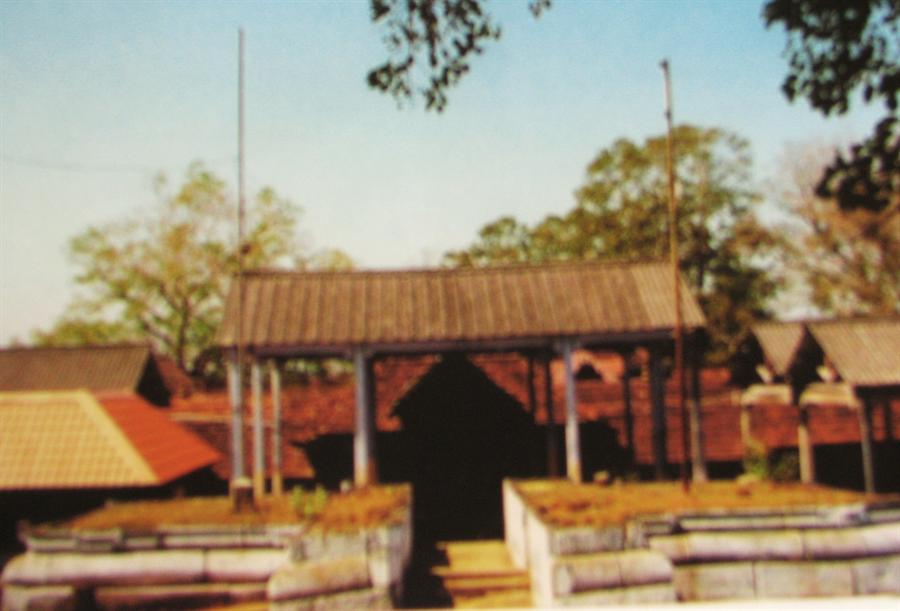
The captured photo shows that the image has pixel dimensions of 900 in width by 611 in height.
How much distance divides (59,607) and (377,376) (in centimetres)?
1474

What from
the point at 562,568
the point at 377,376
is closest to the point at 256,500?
the point at 562,568

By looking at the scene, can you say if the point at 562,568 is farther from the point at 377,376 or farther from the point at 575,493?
the point at 377,376

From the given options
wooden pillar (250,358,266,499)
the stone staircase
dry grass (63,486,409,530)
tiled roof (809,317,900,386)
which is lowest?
the stone staircase

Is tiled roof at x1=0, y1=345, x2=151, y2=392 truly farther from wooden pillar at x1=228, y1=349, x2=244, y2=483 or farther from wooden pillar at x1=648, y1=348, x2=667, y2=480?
wooden pillar at x1=648, y1=348, x2=667, y2=480

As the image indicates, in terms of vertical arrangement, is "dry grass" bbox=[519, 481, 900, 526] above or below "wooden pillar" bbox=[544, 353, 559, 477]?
below

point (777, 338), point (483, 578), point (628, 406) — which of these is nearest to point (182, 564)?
point (483, 578)

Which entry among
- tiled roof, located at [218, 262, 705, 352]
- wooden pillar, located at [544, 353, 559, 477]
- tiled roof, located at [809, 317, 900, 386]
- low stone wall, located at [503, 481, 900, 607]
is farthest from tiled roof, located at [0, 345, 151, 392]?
tiled roof, located at [809, 317, 900, 386]

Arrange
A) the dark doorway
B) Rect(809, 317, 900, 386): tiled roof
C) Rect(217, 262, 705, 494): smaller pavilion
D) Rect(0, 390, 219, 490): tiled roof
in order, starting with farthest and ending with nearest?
the dark doorway < Rect(809, 317, 900, 386): tiled roof < Rect(217, 262, 705, 494): smaller pavilion < Rect(0, 390, 219, 490): tiled roof

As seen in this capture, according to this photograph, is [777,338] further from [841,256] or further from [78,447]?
[78,447]

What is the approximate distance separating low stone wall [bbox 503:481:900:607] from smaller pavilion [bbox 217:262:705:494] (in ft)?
13.2

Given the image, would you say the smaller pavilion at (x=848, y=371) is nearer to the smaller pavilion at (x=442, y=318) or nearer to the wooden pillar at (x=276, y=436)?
the smaller pavilion at (x=442, y=318)

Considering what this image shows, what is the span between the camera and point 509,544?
13.8m

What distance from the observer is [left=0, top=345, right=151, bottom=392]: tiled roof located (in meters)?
29.0

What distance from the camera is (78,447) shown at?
13.7 meters
